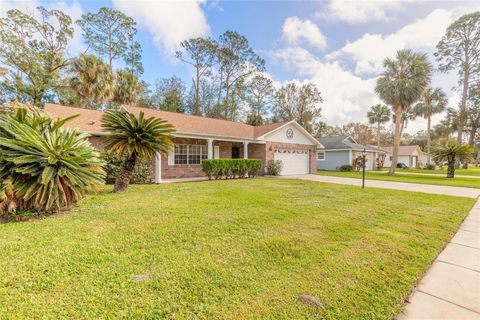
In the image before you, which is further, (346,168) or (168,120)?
(346,168)

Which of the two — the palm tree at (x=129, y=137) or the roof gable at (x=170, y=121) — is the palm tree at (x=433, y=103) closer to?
the roof gable at (x=170, y=121)

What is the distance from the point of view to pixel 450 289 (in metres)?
2.67

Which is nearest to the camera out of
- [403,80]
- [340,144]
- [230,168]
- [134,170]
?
[134,170]

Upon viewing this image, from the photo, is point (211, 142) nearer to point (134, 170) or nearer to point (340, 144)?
point (134, 170)

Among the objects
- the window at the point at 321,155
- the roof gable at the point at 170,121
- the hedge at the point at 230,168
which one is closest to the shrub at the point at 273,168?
the hedge at the point at 230,168

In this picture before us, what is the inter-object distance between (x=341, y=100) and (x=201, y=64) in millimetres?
21667

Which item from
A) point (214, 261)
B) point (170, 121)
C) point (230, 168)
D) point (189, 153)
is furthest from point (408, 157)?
point (214, 261)

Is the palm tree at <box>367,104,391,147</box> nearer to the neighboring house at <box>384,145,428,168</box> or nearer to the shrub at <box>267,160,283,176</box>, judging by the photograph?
the neighboring house at <box>384,145,428,168</box>

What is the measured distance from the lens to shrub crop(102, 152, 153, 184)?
10023 millimetres

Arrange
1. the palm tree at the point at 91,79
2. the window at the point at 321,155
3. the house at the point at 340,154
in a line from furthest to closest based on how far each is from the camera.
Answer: the window at the point at 321,155, the house at the point at 340,154, the palm tree at the point at 91,79

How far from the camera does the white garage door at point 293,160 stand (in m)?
17.3

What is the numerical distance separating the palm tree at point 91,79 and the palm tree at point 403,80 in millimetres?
24997

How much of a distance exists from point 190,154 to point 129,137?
6.54 metres

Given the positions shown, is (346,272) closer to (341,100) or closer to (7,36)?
(7,36)
